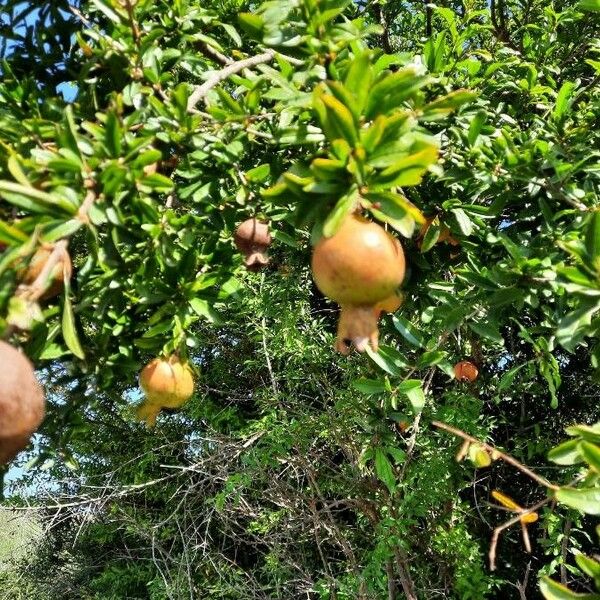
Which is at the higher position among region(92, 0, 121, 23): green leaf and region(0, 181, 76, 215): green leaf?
region(92, 0, 121, 23): green leaf

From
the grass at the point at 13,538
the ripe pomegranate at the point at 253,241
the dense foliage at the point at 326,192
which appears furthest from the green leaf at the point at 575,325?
the grass at the point at 13,538

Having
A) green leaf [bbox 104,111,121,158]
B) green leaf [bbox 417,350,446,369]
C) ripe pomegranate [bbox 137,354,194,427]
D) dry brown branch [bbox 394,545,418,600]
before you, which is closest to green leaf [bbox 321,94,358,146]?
green leaf [bbox 104,111,121,158]

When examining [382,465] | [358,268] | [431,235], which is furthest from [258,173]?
[382,465]

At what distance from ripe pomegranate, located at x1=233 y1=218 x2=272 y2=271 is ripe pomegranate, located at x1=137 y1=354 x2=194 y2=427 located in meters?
0.24

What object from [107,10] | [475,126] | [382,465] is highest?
[107,10]

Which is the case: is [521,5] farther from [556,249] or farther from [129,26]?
[129,26]

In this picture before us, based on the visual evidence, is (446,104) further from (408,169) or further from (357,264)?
(357,264)

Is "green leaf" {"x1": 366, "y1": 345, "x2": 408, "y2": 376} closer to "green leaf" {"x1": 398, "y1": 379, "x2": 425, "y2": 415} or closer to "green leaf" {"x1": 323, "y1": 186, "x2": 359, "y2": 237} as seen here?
"green leaf" {"x1": 398, "y1": 379, "x2": 425, "y2": 415}

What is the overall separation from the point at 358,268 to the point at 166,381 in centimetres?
56

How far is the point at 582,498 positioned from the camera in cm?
98

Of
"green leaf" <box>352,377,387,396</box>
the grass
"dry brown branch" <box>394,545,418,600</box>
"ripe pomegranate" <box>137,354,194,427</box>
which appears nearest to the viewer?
"ripe pomegranate" <box>137,354,194,427</box>

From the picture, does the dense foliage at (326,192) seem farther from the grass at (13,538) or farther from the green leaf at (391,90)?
the grass at (13,538)

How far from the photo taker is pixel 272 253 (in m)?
2.83

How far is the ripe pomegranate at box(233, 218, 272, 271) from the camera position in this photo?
4.48 ft
